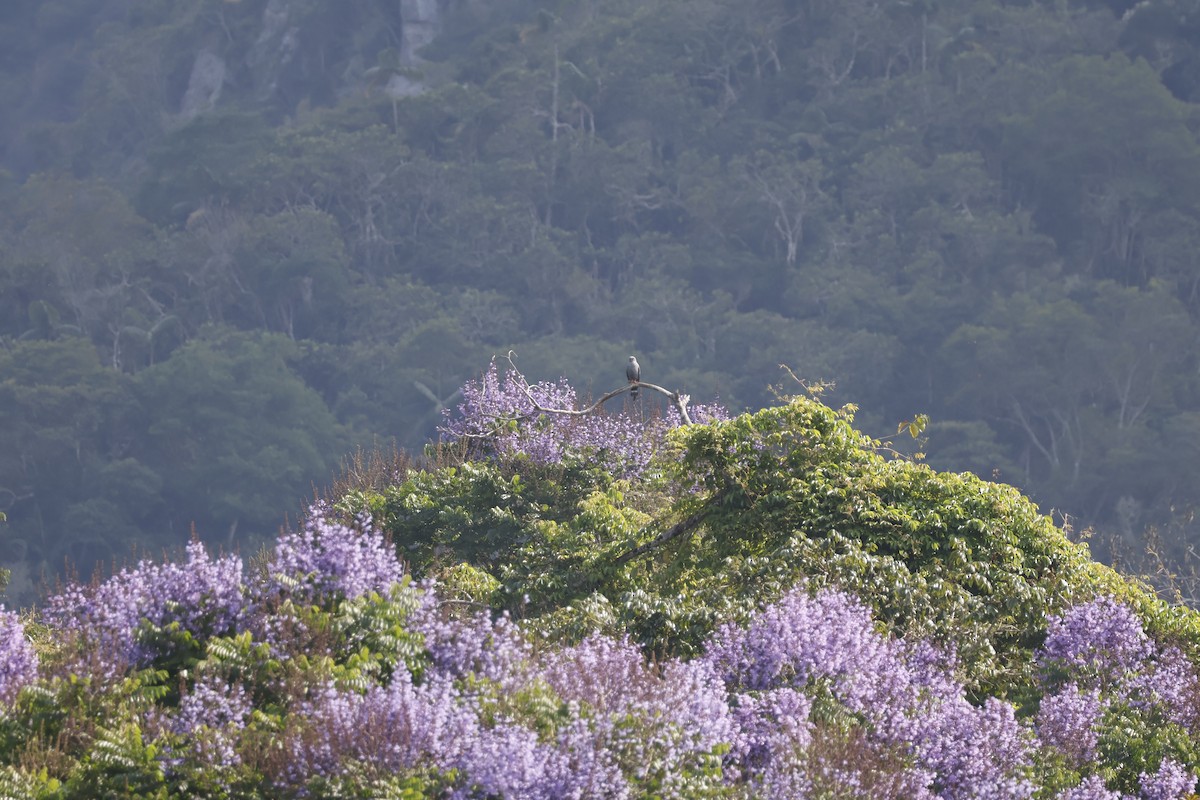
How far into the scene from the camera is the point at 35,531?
224ft

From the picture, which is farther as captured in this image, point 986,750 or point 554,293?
point 554,293

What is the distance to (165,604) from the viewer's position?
35.9 ft

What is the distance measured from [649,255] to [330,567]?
65843 millimetres

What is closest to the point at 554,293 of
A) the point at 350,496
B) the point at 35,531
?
the point at 35,531

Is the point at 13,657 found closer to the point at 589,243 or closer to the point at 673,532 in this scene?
the point at 673,532

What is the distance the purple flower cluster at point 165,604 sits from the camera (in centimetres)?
1084

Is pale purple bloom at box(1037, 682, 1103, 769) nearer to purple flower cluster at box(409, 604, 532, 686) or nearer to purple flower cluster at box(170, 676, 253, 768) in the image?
purple flower cluster at box(409, 604, 532, 686)

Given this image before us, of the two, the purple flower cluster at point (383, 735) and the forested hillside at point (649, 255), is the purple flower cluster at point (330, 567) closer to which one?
the purple flower cluster at point (383, 735)

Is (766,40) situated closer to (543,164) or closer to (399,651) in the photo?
(543,164)

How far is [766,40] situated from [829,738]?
72.4 m

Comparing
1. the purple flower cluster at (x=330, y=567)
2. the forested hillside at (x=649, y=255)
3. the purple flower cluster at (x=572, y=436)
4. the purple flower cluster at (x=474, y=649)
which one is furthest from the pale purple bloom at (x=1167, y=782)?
the forested hillside at (x=649, y=255)

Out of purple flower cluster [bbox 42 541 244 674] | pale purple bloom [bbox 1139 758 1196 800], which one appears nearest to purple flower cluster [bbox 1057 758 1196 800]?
pale purple bloom [bbox 1139 758 1196 800]

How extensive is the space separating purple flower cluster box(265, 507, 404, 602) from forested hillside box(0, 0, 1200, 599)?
50347 millimetres

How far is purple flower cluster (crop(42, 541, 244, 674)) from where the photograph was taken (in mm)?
10836
